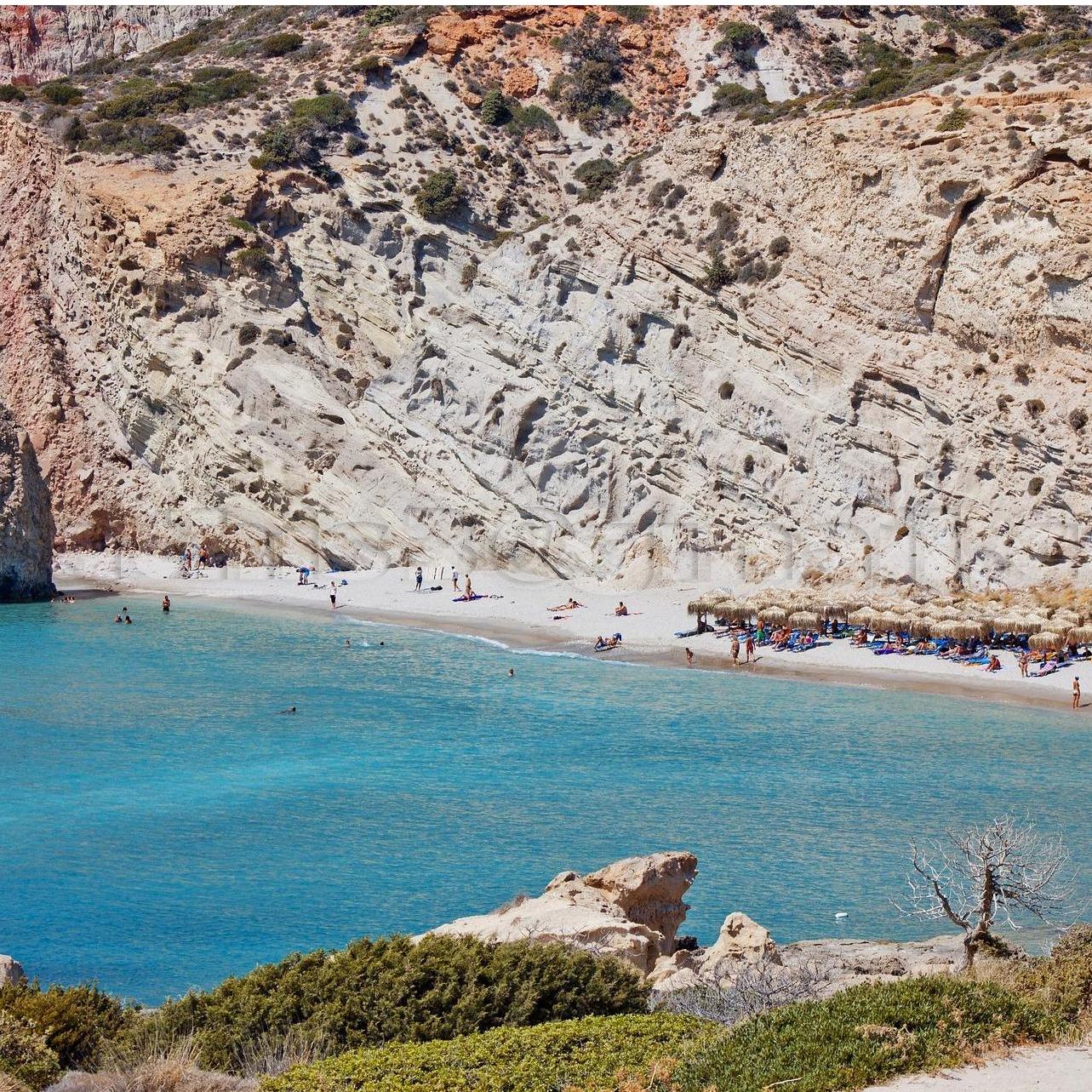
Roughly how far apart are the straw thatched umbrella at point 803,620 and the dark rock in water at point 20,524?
29.2 metres

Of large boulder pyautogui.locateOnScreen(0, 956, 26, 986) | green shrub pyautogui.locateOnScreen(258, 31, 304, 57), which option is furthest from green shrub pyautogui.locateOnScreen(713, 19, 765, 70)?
large boulder pyautogui.locateOnScreen(0, 956, 26, 986)

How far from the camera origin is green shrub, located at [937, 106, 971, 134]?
43188mm

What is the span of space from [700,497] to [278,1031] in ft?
119

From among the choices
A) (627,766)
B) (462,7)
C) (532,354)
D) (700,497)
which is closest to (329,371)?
(532,354)

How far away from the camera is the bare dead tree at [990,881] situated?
15.1 metres

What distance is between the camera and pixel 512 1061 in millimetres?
9609

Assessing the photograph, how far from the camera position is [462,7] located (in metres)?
68.8

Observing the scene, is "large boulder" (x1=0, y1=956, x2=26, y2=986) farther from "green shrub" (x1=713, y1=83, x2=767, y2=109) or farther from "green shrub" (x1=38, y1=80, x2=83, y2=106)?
"green shrub" (x1=38, y1=80, x2=83, y2=106)

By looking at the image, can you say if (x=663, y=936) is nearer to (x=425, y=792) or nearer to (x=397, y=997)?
(x=397, y=997)

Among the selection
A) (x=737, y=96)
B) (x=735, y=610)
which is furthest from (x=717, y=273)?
(x=737, y=96)

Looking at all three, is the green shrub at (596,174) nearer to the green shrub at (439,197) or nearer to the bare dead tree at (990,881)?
the green shrub at (439,197)

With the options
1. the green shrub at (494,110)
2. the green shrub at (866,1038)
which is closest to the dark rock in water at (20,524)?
the green shrub at (494,110)

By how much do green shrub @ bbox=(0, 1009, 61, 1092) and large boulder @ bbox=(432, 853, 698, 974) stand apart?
4.42 meters

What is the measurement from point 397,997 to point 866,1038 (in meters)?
3.94
